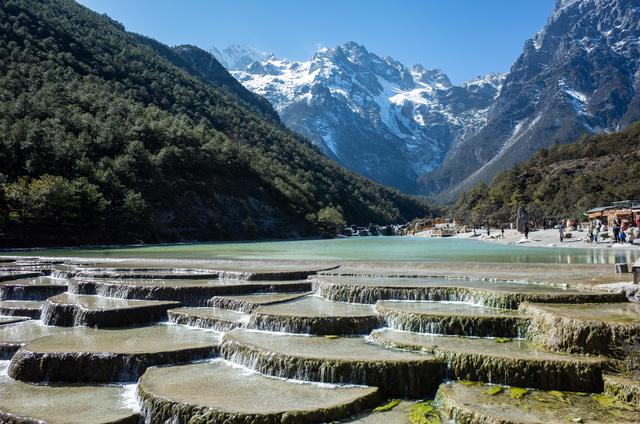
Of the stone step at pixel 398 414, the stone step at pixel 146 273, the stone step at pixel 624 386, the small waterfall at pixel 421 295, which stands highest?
the stone step at pixel 146 273

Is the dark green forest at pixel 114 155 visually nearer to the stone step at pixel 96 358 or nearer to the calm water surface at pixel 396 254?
the calm water surface at pixel 396 254

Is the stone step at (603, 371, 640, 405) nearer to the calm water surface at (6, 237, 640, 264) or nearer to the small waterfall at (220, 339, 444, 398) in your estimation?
the small waterfall at (220, 339, 444, 398)

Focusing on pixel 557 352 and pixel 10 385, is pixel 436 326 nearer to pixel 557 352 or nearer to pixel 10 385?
pixel 557 352

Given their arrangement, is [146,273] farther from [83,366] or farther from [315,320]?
[315,320]

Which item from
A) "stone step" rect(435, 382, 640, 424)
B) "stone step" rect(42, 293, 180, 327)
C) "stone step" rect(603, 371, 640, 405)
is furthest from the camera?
"stone step" rect(42, 293, 180, 327)

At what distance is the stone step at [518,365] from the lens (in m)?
11.6

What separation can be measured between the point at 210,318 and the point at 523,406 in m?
10.8

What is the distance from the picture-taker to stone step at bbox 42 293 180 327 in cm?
1859

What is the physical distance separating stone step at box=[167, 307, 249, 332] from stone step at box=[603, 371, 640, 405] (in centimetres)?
1062

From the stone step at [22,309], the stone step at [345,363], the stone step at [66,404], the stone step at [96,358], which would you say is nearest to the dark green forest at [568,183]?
the stone step at [345,363]

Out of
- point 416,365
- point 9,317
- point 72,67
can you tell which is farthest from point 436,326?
point 72,67

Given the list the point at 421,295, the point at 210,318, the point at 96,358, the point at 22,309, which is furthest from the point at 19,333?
the point at 421,295

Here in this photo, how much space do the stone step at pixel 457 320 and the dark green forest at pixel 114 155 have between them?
5230 centimetres

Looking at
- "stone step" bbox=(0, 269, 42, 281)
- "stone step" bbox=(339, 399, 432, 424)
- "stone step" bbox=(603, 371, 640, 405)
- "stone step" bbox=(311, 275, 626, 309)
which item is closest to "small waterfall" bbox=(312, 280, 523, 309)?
"stone step" bbox=(311, 275, 626, 309)
